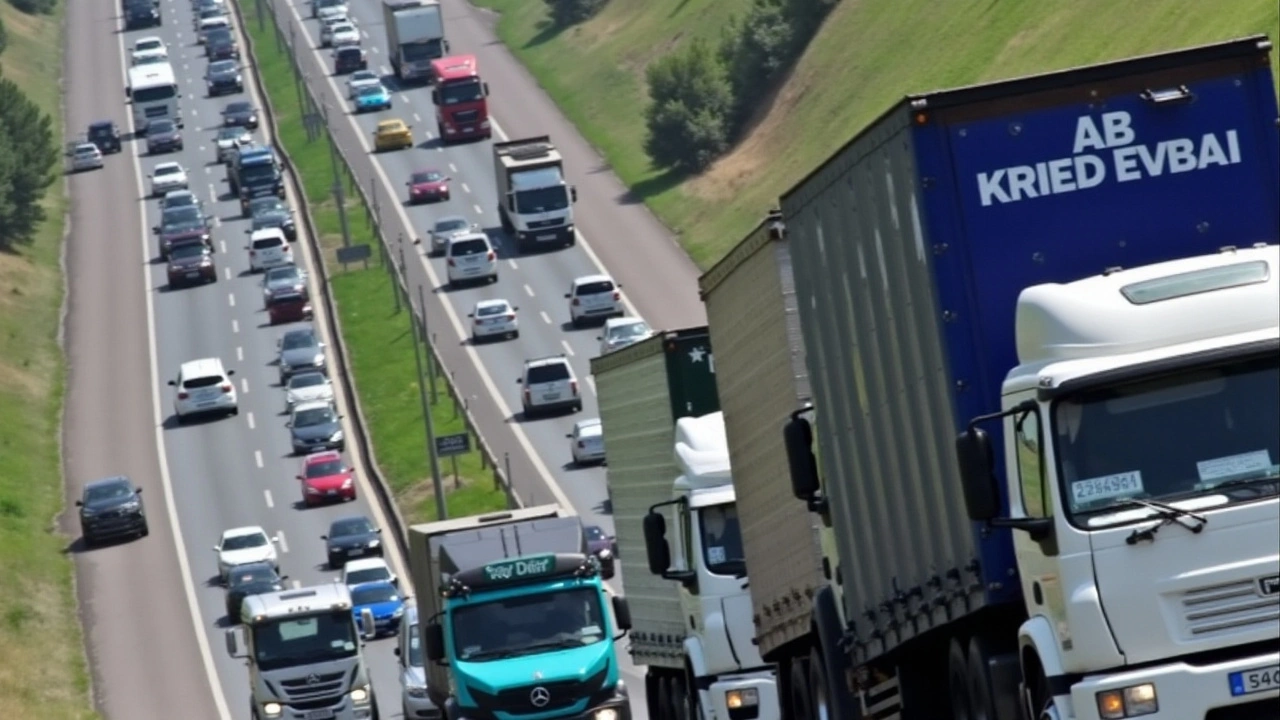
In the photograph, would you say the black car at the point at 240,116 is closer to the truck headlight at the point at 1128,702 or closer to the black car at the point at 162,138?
the black car at the point at 162,138

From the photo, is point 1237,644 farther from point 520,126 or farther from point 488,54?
point 488,54

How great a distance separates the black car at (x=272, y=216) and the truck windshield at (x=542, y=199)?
1104 centimetres

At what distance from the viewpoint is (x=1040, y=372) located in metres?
14.2

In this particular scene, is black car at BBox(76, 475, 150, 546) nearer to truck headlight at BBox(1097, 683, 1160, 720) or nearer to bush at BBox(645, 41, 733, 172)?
bush at BBox(645, 41, 733, 172)

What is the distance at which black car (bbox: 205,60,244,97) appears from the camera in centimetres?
13162

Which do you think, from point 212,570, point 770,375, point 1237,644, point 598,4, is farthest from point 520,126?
point 1237,644

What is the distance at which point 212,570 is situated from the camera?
222 feet

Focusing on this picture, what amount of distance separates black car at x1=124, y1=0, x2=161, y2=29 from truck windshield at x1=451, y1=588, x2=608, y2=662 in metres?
124

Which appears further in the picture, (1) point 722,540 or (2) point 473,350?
(2) point 473,350

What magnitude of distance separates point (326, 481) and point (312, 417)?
4907 mm

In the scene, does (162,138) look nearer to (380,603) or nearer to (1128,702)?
(380,603)

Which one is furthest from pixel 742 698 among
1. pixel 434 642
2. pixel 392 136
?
pixel 392 136

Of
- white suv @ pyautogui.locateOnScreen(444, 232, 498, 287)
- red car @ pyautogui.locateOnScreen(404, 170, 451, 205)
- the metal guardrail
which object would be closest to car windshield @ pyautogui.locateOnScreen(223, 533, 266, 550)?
the metal guardrail

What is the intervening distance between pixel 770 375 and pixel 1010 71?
64304 millimetres
